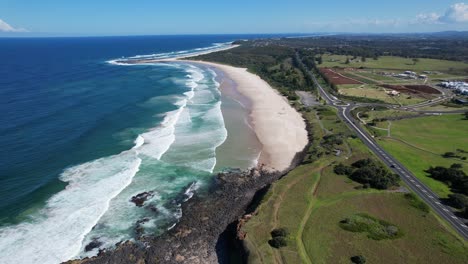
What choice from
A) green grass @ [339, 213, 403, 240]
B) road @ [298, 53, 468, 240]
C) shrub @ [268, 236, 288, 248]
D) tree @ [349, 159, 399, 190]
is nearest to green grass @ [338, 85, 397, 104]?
road @ [298, 53, 468, 240]

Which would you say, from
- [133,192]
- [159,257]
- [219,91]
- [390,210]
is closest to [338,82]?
[219,91]

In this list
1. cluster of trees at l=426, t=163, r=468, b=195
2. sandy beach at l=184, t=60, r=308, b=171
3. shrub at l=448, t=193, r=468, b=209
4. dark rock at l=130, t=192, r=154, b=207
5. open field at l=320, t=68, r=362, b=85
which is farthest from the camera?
open field at l=320, t=68, r=362, b=85

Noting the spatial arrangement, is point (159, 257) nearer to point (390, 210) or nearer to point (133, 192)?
point (133, 192)

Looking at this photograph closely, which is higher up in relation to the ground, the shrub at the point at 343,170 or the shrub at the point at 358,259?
the shrub at the point at 343,170

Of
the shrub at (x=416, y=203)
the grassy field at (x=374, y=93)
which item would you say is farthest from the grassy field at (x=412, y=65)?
the shrub at (x=416, y=203)

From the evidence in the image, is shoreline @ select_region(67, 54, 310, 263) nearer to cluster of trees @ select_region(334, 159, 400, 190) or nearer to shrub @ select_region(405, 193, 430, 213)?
cluster of trees @ select_region(334, 159, 400, 190)

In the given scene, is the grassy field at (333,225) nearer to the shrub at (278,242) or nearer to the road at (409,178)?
the shrub at (278,242)
